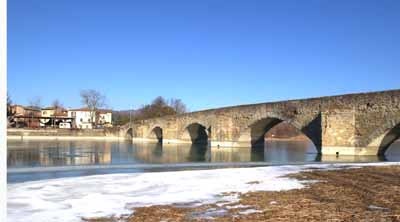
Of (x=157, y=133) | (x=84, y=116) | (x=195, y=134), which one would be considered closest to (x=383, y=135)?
(x=195, y=134)

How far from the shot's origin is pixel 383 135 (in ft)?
97.6

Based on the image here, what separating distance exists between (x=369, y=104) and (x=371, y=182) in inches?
893

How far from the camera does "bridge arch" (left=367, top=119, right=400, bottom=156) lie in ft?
95.0

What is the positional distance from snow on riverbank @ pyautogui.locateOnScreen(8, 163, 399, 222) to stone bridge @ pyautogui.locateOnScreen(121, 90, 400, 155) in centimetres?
2095

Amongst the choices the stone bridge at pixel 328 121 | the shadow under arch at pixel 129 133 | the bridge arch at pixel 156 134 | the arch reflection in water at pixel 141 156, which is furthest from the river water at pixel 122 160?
the shadow under arch at pixel 129 133

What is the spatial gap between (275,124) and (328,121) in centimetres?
1272

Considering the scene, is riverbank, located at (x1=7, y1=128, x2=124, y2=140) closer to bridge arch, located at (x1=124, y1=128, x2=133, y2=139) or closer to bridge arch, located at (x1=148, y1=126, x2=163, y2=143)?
bridge arch, located at (x1=124, y1=128, x2=133, y2=139)

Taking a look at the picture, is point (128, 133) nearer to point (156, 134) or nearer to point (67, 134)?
point (156, 134)

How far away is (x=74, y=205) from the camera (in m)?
6.87

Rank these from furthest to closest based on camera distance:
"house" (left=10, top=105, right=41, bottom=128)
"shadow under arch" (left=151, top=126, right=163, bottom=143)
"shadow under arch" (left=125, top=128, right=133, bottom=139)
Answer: "house" (left=10, top=105, right=41, bottom=128) < "shadow under arch" (left=125, top=128, right=133, bottom=139) < "shadow under arch" (left=151, top=126, right=163, bottom=143)

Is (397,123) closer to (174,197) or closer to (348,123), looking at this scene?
(348,123)

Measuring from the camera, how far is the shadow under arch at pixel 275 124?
33.9 metres

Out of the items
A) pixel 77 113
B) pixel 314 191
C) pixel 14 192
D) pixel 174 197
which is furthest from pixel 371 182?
pixel 77 113

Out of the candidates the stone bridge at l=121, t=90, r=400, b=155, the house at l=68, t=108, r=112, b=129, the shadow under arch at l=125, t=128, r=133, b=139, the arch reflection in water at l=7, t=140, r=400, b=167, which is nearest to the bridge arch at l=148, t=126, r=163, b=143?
the shadow under arch at l=125, t=128, r=133, b=139
